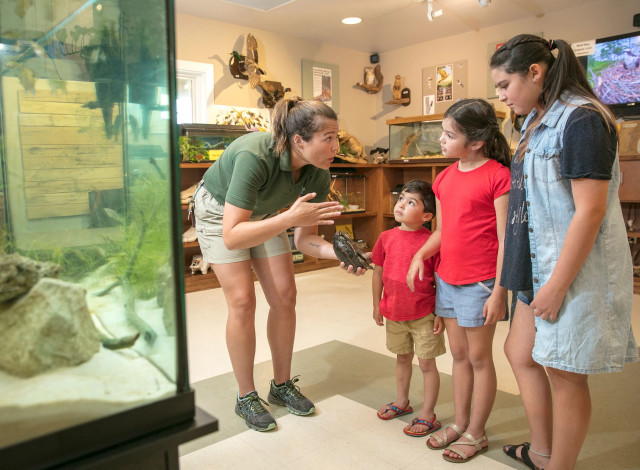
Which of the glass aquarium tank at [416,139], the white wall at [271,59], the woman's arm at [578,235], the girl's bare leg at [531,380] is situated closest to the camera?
the woman's arm at [578,235]

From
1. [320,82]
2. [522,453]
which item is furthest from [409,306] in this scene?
[320,82]

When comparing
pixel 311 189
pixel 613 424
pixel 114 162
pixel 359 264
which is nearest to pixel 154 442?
pixel 114 162

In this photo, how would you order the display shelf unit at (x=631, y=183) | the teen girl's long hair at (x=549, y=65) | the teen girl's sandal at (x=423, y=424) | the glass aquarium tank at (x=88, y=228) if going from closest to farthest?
the glass aquarium tank at (x=88, y=228), the teen girl's long hair at (x=549, y=65), the teen girl's sandal at (x=423, y=424), the display shelf unit at (x=631, y=183)

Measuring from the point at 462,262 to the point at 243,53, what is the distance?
436cm

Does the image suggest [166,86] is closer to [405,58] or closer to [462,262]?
[462,262]

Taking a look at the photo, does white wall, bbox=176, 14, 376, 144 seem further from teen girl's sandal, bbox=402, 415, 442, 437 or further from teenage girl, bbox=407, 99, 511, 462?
teen girl's sandal, bbox=402, 415, 442, 437

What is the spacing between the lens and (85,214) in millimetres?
878

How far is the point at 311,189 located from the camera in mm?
2158

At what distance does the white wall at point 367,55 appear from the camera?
5.00 m

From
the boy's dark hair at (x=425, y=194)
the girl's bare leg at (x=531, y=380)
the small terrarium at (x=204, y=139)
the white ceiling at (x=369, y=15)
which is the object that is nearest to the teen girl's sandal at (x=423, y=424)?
the girl's bare leg at (x=531, y=380)

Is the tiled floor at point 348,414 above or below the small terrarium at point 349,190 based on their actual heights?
below

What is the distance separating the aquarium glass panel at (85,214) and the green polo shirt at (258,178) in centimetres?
90

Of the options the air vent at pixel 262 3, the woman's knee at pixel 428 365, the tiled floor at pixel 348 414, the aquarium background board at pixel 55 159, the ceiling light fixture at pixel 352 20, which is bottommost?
the tiled floor at pixel 348 414

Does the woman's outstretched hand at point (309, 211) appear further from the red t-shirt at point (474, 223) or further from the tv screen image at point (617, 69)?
the tv screen image at point (617, 69)
